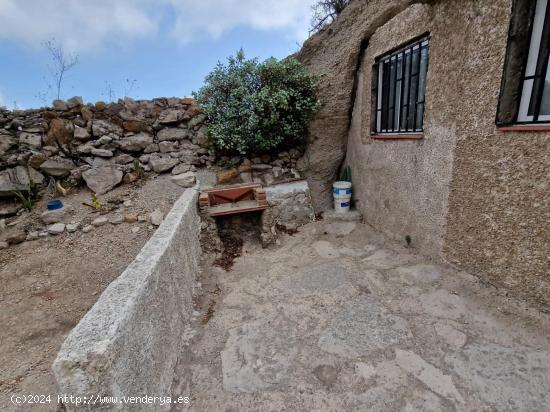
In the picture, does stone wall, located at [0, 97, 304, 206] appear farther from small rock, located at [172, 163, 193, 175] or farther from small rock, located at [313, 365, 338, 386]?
small rock, located at [313, 365, 338, 386]

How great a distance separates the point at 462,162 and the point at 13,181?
5641mm

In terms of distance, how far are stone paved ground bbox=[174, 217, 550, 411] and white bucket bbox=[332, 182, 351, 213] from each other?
1518 mm

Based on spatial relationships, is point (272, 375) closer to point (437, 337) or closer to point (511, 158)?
point (437, 337)

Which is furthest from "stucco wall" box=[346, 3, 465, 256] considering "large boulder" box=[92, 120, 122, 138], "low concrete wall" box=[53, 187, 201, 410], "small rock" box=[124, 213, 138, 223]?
"large boulder" box=[92, 120, 122, 138]

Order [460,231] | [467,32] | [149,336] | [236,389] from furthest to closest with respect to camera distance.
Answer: [460,231] → [467,32] → [236,389] → [149,336]

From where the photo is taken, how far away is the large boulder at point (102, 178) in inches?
154

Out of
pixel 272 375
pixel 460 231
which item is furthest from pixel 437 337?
pixel 272 375

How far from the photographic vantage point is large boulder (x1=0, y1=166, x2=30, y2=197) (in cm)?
376

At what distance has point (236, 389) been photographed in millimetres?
1587

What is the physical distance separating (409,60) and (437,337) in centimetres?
280

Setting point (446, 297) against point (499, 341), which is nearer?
point (499, 341)

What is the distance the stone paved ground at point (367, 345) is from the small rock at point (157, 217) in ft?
3.81

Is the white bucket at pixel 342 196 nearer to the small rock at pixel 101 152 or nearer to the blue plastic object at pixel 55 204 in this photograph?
the small rock at pixel 101 152

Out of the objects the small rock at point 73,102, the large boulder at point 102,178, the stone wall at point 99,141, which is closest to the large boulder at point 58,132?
the stone wall at point 99,141
